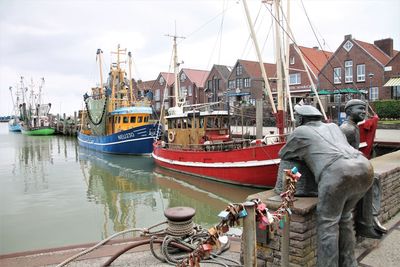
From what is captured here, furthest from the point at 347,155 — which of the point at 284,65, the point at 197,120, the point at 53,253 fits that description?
the point at 197,120

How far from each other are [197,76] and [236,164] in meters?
42.4

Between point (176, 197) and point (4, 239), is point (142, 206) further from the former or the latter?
point (4, 239)

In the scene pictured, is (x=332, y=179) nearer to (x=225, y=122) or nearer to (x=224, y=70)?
(x=225, y=122)

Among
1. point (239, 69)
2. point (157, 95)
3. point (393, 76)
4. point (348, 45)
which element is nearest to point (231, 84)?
point (239, 69)

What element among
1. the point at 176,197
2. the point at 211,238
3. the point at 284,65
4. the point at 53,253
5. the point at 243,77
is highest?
the point at 243,77

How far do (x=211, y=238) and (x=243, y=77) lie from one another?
43703mm

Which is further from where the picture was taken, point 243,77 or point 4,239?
point 243,77

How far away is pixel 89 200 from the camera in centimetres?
1199

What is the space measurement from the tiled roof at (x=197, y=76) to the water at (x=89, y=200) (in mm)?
33139

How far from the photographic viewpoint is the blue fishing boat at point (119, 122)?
2423cm

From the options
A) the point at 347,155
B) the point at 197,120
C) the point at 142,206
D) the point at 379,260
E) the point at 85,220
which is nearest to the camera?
the point at 347,155

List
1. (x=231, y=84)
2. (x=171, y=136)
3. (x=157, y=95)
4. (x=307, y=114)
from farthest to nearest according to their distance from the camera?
(x=157, y=95), (x=231, y=84), (x=171, y=136), (x=307, y=114)

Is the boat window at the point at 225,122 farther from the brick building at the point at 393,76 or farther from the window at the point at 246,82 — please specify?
the window at the point at 246,82

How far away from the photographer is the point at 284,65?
12227mm
